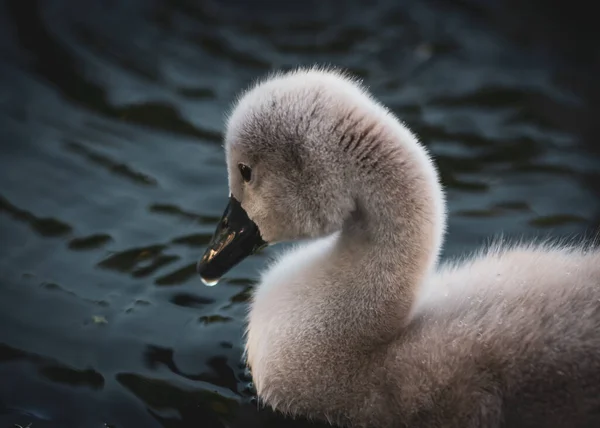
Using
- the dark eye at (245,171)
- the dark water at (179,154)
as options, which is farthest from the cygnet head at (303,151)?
the dark water at (179,154)

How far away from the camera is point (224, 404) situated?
366 cm

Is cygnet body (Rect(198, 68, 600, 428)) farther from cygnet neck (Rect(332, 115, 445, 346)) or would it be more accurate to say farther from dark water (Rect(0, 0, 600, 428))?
dark water (Rect(0, 0, 600, 428))

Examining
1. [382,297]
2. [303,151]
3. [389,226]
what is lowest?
[382,297]

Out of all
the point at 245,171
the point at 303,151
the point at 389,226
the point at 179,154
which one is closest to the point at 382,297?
the point at 389,226

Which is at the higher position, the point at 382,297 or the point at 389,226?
the point at 389,226

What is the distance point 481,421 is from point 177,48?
3843mm

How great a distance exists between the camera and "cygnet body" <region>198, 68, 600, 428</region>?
10.2 feet

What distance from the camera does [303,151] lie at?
336 centimetres

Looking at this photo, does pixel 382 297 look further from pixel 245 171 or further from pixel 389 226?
pixel 245 171

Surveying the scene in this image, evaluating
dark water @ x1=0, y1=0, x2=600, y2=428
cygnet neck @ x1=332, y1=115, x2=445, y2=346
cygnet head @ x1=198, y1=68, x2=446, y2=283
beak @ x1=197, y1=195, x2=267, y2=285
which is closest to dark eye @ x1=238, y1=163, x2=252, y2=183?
cygnet head @ x1=198, y1=68, x2=446, y2=283

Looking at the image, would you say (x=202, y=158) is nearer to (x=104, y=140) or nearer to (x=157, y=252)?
(x=104, y=140)

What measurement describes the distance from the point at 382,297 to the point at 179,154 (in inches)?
92.8

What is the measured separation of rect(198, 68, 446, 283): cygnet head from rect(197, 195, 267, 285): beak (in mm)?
14

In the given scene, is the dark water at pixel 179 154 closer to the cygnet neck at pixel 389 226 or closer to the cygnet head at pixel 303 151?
the cygnet neck at pixel 389 226
